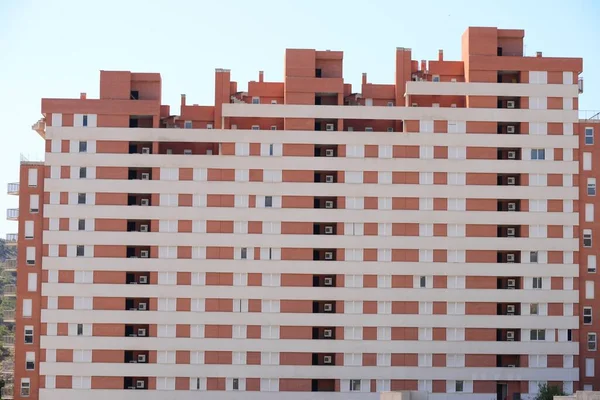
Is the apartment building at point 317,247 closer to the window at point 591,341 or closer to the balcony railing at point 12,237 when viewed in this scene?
the window at point 591,341

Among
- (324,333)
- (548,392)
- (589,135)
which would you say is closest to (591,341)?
(548,392)

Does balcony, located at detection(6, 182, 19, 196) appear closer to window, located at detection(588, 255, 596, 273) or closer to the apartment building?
the apartment building

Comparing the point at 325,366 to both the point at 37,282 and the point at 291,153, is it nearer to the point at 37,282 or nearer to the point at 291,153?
the point at 291,153

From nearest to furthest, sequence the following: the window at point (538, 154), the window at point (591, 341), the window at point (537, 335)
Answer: the window at point (537, 335) < the window at point (591, 341) < the window at point (538, 154)

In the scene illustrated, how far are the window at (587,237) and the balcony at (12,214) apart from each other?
52.2m

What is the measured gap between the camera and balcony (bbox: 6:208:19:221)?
8603 centimetres

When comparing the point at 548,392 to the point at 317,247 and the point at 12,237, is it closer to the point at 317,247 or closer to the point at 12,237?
the point at 317,247

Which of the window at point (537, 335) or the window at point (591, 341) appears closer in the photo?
the window at point (537, 335)

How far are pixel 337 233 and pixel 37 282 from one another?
27.6 meters

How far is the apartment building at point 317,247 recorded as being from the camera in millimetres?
83062

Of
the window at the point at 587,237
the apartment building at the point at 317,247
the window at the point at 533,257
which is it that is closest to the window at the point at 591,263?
the apartment building at the point at 317,247

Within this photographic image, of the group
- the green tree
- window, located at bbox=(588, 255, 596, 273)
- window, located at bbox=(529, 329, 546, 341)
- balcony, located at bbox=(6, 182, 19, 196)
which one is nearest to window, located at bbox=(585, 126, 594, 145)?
window, located at bbox=(588, 255, 596, 273)

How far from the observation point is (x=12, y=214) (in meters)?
86.4

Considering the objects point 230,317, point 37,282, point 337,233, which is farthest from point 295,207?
point 37,282
